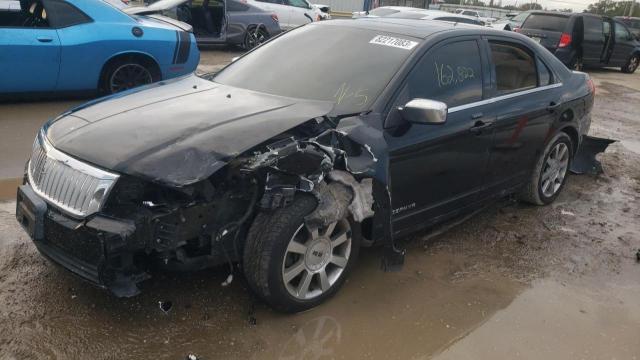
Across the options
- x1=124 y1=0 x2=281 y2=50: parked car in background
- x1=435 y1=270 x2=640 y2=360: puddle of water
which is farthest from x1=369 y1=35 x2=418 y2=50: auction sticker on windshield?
x1=124 y1=0 x2=281 y2=50: parked car in background

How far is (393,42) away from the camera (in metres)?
3.74

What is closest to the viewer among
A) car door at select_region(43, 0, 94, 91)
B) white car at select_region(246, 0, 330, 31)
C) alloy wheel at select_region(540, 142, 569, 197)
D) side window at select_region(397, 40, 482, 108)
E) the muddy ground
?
the muddy ground

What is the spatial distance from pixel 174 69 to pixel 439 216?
15.5 feet

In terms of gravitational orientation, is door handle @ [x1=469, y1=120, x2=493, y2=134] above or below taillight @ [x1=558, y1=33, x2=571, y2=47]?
above

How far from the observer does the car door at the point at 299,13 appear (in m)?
15.0

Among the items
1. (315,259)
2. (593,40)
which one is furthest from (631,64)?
(315,259)

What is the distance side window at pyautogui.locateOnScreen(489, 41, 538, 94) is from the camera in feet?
13.6

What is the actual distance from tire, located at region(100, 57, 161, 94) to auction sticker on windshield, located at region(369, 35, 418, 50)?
414 centimetres

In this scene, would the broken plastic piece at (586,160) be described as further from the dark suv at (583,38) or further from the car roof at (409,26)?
the dark suv at (583,38)

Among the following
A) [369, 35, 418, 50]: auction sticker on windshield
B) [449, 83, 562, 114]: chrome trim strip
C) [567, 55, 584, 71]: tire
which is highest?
[369, 35, 418, 50]: auction sticker on windshield

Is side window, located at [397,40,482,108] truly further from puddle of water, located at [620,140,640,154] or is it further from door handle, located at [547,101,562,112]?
puddle of water, located at [620,140,640,154]

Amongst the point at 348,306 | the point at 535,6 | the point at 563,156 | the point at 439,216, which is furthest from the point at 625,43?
the point at 535,6

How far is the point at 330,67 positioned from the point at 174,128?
1297mm

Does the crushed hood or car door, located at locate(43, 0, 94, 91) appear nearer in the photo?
the crushed hood
